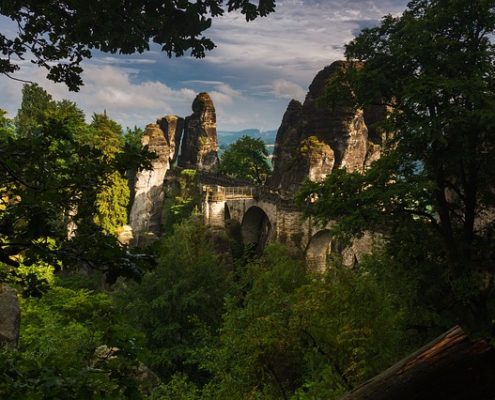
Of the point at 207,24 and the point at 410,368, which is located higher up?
the point at 207,24

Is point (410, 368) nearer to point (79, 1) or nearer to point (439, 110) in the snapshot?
point (79, 1)

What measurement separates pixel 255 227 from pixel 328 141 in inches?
442

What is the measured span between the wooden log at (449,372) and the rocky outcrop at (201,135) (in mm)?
54835

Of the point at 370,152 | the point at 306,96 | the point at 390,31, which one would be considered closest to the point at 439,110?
the point at 390,31

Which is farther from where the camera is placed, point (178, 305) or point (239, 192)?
point (239, 192)

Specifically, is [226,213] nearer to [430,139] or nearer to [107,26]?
[430,139]

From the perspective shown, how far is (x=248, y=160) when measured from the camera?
54250 mm

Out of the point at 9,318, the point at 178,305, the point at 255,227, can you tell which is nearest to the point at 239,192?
the point at 255,227

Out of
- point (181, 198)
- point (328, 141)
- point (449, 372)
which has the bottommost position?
point (449, 372)

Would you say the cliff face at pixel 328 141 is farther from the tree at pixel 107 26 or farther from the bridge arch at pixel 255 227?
the tree at pixel 107 26

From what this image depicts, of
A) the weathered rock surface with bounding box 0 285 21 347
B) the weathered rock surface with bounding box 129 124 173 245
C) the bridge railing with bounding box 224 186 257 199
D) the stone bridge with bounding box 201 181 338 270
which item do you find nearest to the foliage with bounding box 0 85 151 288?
the weathered rock surface with bounding box 0 285 21 347

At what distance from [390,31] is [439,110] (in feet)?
10.7

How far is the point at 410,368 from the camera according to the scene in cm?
308

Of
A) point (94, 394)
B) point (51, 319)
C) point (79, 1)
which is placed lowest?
point (51, 319)
